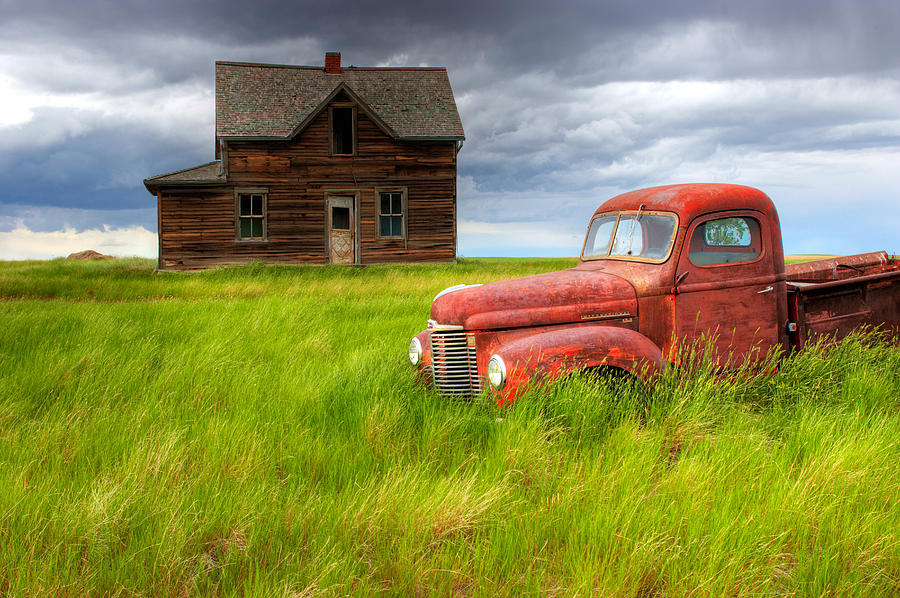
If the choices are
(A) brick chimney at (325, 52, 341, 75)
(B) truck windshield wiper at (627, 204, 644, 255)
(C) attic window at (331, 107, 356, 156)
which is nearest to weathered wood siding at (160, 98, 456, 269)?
(C) attic window at (331, 107, 356, 156)

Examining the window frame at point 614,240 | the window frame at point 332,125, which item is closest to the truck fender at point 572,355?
the window frame at point 614,240

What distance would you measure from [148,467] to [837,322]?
6156mm

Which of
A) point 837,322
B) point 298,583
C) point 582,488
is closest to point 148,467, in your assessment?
point 298,583

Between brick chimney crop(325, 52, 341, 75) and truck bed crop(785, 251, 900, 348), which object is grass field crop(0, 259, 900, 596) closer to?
truck bed crop(785, 251, 900, 348)

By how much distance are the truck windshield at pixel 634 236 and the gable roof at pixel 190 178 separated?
18.3 metres

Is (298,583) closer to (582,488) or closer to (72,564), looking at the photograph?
(72,564)

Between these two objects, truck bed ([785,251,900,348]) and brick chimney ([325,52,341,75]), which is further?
brick chimney ([325,52,341,75])

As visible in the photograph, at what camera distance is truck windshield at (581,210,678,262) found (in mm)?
5035

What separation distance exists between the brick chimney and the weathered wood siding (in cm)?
403

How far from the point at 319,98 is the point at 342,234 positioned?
5454mm

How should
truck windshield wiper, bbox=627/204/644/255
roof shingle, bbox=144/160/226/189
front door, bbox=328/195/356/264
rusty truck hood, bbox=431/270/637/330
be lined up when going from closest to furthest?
rusty truck hood, bbox=431/270/637/330 < truck windshield wiper, bbox=627/204/644/255 < roof shingle, bbox=144/160/226/189 < front door, bbox=328/195/356/264

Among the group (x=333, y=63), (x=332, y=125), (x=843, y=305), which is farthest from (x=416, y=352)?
(x=333, y=63)

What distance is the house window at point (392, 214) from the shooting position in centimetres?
2238

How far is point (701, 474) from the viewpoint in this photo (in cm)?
330
